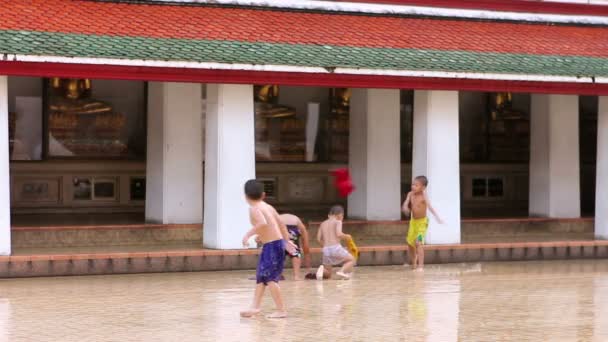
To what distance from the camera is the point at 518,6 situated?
23609 mm

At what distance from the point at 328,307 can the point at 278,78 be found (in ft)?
18.1

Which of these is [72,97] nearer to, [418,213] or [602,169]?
[418,213]

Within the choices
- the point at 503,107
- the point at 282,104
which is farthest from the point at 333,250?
the point at 503,107

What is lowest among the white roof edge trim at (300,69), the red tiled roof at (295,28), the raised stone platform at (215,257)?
the raised stone platform at (215,257)

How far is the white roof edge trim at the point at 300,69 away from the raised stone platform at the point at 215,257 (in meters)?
2.67

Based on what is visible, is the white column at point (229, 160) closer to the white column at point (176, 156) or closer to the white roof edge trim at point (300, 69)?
the white roof edge trim at point (300, 69)

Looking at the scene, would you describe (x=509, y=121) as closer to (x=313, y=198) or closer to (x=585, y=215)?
(x=585, y=215)

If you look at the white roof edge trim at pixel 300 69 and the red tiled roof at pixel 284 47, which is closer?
the white roof edge trim at pixel 300 69

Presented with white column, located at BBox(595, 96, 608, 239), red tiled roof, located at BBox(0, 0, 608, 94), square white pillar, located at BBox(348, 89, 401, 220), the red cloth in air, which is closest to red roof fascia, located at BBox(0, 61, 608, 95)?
red tiled roof, located at BBox(0, 0, 608, 94)

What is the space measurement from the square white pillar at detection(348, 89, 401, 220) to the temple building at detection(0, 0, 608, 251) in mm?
29

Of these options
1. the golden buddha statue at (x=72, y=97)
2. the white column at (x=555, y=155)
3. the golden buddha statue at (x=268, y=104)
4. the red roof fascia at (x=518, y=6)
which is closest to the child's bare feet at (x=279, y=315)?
the red roof fascia at (x=518, y=6)

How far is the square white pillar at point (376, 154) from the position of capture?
23.0 metres

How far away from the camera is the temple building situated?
1870cm

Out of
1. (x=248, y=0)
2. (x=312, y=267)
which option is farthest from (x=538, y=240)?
(x=248, y=0)
